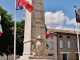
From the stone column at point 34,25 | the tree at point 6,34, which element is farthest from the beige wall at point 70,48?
the stone column at point 34,25

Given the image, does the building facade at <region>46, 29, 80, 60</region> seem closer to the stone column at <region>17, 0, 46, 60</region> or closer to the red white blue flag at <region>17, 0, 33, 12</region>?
the red white blue flag at <region>17, 0, 33, 12</region>

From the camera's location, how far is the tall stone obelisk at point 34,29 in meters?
16.2

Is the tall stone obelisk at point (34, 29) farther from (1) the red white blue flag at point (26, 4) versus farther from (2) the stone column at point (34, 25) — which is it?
(1) the red white blue flag at point (26, 4)

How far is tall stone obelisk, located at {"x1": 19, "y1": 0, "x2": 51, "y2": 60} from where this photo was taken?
16.2m

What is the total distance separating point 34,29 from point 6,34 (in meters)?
13.6

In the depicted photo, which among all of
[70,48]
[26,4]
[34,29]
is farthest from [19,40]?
[70,48]

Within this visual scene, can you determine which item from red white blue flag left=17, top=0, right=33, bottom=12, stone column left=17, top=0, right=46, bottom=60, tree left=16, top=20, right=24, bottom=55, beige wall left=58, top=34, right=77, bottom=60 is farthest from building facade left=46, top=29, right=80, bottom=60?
stone column left=17, top=0, right=46, bottom=60

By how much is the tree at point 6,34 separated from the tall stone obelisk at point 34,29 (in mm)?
12700

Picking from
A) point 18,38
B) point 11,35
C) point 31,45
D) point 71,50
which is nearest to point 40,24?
point 31,45

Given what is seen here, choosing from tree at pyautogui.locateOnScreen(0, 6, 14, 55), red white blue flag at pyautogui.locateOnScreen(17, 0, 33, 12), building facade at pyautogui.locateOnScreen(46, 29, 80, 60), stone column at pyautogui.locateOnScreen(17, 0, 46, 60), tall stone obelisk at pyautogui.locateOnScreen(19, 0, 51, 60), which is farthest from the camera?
building facade at pyautogui.locateOnScreen(46, 29, 80, 60)

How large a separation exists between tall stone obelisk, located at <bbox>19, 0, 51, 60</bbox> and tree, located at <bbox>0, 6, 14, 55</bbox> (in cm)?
1270

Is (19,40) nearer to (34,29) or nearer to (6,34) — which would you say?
(6,34)

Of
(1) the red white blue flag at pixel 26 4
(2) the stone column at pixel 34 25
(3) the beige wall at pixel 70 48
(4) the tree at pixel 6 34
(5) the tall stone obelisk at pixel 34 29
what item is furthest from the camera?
(3) the beige wall at pixel 70 48

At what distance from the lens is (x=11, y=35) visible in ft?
101
